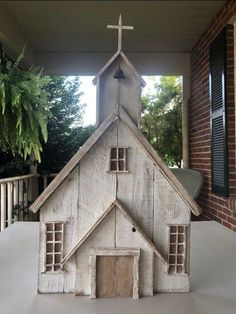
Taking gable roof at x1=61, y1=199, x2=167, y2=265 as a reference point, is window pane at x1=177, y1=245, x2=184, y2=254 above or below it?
below

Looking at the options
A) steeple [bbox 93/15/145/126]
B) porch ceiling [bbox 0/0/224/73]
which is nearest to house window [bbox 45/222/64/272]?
steeple [bbox 93/15/145/126]

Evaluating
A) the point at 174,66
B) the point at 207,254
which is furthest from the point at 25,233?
the point at 174,66

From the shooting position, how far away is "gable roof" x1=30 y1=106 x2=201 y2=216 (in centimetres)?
97

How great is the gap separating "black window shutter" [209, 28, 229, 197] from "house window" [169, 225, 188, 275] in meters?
2.35

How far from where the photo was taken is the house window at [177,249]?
992 millimetres

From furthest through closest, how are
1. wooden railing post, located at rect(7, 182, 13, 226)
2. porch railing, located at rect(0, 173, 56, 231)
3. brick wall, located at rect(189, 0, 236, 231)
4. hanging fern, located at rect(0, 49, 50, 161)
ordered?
wooden railing post, located at rect(7, 182, 13, 226)
porch railing, located at rect(0, 173, 56, 231)
brick wall, located at rect(189, 0, 236, 231)
hanging fern, located at rect(0, 49, 50, 161)

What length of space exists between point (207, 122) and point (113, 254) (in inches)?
131

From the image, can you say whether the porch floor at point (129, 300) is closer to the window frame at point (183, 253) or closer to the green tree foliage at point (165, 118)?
the window frame at point (183, 253)

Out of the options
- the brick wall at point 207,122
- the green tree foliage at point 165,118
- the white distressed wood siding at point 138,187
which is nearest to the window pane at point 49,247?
the white distressed wood siding at point 138,187

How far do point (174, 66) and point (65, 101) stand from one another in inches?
72.5

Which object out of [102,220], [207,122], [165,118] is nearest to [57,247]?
[102,220]

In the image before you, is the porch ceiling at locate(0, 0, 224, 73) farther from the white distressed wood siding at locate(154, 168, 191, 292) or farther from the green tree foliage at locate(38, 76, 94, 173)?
the white distressed wood siding at locate(154, 168, 191, 292)

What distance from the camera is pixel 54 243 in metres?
0.98

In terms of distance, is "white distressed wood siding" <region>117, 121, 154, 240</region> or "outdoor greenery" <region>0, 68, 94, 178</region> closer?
"white distressed wood siding" <region>117, 121, 154, 240</region>
